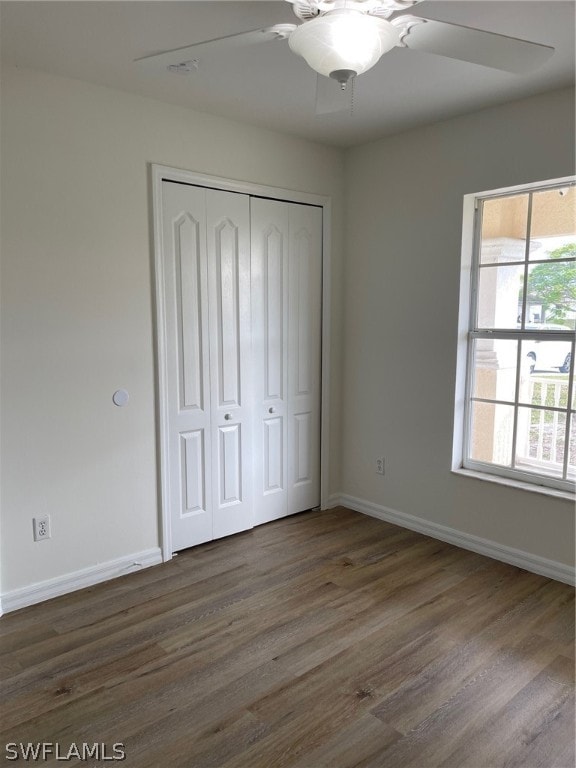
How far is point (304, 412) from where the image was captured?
381 centimetres

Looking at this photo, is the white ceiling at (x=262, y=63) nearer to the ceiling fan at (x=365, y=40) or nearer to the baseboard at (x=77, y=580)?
the ceiling fan at (x=365, y=40)

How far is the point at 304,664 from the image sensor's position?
7.32ft

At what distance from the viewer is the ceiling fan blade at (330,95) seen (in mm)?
1810

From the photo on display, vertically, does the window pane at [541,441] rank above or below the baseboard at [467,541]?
above

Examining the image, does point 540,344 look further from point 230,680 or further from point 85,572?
point 85,572

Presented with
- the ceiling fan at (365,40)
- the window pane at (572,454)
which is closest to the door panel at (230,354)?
the ceiling fan at (365,40)

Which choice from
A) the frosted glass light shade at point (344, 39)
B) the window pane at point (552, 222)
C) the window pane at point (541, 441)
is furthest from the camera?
the window pane at point (541, 441)

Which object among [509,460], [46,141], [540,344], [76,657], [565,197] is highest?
[46,141]

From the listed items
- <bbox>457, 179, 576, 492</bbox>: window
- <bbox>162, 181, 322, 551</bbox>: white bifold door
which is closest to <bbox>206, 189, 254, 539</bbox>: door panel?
<bbox>162, 181, 322, 551</bbox>: white bifold door

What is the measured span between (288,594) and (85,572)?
107cm

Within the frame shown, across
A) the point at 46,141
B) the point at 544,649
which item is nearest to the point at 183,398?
the point at 46,141

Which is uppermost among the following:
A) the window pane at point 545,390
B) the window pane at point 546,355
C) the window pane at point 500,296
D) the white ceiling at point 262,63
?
the white ceiling at point 262,63

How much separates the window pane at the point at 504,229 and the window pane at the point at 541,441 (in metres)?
0.88

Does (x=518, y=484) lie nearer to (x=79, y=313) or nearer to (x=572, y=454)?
(x=572, y=454)
